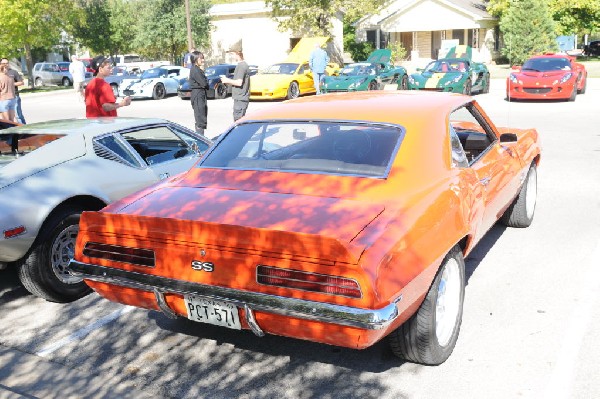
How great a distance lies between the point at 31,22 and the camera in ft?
118

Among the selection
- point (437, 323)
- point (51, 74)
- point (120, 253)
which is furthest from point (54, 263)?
point (51, 74)

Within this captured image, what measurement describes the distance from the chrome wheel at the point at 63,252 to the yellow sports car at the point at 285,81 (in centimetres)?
1673

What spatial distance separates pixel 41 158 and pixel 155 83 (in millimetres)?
20562

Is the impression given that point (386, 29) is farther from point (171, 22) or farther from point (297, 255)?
point (297, 255)

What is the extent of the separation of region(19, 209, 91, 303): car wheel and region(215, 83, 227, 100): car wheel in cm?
1849

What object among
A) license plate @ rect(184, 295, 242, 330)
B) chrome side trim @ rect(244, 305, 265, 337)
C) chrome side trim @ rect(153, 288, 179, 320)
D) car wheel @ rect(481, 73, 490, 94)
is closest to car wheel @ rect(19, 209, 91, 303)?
chrome side trim @ rect(153, 288, 179, 320)

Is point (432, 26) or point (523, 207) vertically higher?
point (432, 26)

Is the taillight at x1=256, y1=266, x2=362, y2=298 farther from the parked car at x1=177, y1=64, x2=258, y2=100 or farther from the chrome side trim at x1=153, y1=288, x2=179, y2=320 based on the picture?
the parked car at x1=177, y1=64, x2=258, y2=100

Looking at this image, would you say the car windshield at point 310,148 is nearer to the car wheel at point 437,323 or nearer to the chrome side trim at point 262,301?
the car wheel at point 437,323

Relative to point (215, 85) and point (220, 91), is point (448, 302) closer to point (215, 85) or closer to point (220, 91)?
point (215, 85)

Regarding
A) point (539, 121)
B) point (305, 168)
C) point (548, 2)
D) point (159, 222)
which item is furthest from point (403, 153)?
point (548, 2)

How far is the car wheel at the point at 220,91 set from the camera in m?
22.9

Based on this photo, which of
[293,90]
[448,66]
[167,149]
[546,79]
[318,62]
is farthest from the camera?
[293,90]

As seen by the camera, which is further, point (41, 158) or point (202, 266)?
point (41, 158)
